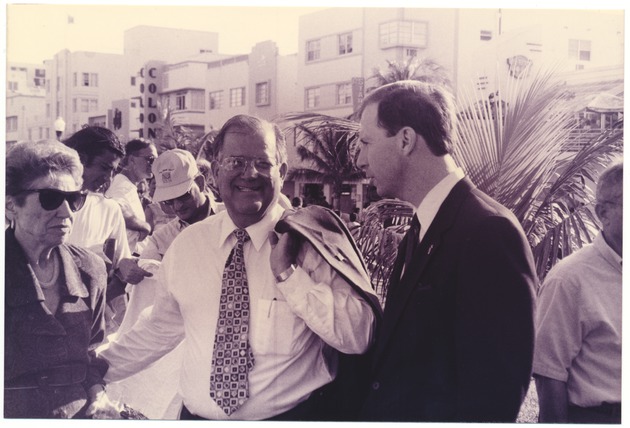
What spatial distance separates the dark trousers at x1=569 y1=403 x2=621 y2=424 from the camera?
10.0 feet

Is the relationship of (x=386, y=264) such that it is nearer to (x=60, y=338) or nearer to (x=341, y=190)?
(x=341, y=190)

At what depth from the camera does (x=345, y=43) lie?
390 centimetres

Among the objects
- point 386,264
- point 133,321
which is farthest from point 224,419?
point 386,264

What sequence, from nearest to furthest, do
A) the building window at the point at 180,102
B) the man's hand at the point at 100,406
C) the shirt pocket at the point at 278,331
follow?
the shirt pocket at the point at 278,331 < the man's hand at the point at 100,406 < the building window at the point at 180,102

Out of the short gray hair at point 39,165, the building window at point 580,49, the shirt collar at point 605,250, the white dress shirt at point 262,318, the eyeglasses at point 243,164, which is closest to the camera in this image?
the white dress shirt at point 262,318

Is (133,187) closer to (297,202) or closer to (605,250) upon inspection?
(297,202)

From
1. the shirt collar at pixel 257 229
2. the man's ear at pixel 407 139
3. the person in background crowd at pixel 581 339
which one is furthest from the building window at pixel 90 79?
the person in background crowd at pixel 581 339

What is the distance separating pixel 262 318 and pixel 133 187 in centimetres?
135

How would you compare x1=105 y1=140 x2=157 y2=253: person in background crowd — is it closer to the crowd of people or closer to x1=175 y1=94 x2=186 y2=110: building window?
the crowd of people

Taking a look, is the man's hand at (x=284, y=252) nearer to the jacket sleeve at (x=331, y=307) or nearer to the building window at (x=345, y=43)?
the jacket sleeve at (x=331, y=307)

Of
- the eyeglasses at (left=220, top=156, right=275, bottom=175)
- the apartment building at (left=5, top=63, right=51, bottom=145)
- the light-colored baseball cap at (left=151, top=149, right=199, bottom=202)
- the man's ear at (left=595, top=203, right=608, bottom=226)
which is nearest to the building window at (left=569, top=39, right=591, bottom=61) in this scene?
the man's ear at (left=595, top=203, right=608, bottom=226)

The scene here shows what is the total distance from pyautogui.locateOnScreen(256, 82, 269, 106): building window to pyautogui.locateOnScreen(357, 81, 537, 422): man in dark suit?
1060 millimetres

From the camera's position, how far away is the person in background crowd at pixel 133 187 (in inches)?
151

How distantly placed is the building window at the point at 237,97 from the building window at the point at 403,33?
2.69 ft
